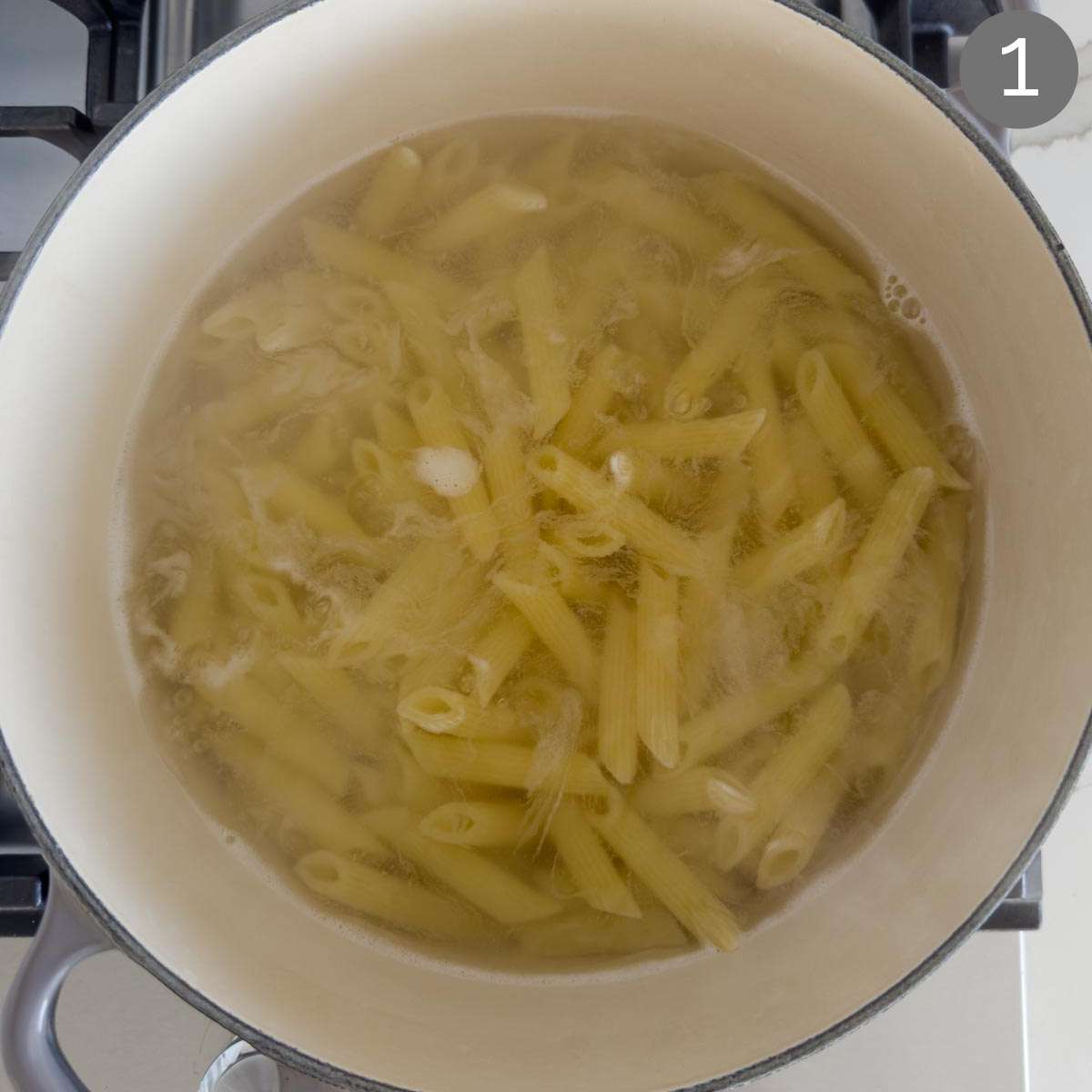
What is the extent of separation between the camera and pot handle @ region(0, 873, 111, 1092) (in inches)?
22.6

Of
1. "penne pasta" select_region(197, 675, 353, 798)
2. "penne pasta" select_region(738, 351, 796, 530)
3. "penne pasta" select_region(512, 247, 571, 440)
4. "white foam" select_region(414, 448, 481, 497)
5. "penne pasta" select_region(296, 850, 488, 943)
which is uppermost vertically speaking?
"penne pasta" select_region(512, 247, 571, 440)

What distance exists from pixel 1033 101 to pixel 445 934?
0.77 m

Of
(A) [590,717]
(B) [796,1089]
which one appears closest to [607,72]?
(A) [590,717]

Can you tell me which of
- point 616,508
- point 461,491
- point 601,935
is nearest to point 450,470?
point 461,491

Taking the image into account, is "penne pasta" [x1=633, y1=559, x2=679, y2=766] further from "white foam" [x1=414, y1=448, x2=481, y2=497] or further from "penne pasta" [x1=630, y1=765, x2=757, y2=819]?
"white foam" [x1=414, y1=448, x2=481, y2=497]

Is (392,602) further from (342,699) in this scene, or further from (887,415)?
A: (887,415)

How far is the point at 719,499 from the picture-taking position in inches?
28.3

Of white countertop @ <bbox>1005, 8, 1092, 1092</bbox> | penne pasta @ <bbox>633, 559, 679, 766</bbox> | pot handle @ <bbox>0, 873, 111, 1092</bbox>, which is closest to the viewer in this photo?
pot handle @ <bbox>0, 873, 111, 1092</bbox>

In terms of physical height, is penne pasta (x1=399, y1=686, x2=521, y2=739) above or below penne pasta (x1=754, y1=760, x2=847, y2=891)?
above

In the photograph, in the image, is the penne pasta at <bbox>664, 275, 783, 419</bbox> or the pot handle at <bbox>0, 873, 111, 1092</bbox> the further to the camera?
the penne pasta at <bbox>664, 275, 783, 419</bbox>

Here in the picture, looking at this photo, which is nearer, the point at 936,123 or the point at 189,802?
the point at 936,123

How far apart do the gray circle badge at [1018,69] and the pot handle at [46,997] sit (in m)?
0.79

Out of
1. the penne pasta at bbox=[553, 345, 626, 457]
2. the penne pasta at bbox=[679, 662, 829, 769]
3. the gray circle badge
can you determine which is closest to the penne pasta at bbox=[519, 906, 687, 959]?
the penne pasta at bbox=[679, 662, 829, 769]

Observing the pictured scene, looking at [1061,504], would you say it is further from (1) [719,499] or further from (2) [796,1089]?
(2) [796,1089]
